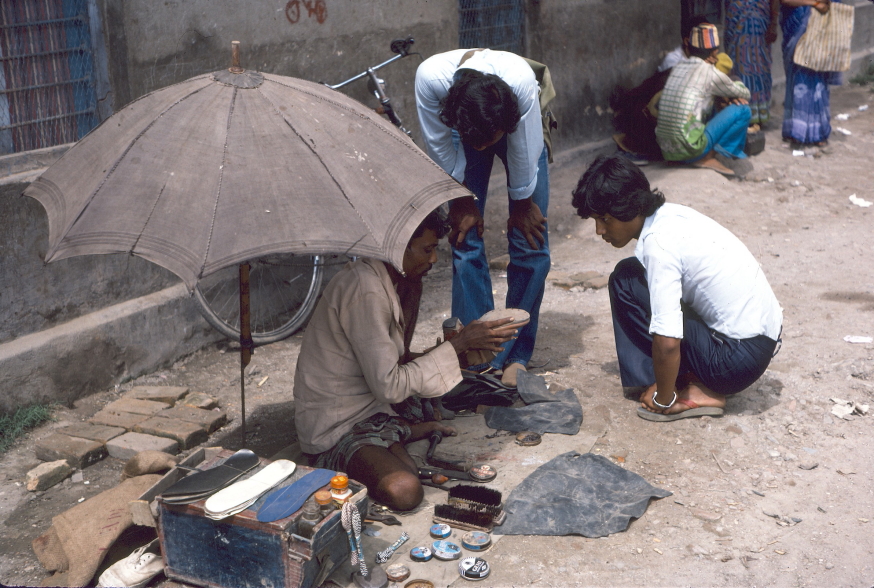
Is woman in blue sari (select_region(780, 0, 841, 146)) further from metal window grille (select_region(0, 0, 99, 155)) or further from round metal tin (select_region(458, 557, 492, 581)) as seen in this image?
round metal tin (select_region(458, 557, 492, 581))

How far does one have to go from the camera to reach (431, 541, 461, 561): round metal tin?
9.88ft

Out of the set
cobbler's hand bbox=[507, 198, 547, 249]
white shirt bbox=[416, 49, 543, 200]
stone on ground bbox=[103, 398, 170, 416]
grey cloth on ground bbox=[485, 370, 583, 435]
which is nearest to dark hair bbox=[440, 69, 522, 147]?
white shirt bbox=[416, 49, 543, 200]

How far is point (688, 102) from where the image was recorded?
7.97 m

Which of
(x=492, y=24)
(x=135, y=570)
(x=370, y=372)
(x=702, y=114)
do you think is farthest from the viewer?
(x=702, y=114)

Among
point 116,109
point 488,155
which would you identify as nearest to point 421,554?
point 488,155

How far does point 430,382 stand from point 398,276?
509 millimetres

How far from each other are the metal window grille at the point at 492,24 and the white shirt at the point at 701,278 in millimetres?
3944

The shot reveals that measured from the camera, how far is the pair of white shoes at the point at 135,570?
113 inches

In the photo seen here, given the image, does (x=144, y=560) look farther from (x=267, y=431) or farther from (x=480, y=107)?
(x=480, y=107)

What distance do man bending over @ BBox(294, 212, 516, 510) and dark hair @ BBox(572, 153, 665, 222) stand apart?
2.33 feet

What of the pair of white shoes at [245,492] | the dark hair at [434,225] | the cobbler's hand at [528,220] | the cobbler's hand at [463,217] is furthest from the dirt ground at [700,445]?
the dark hair at [434,225]

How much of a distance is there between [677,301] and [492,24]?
464 cm

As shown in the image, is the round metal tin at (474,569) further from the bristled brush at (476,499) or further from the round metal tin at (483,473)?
the round metal tin at (483,473)

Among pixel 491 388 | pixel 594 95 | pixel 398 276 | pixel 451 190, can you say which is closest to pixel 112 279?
pixel 398 276
